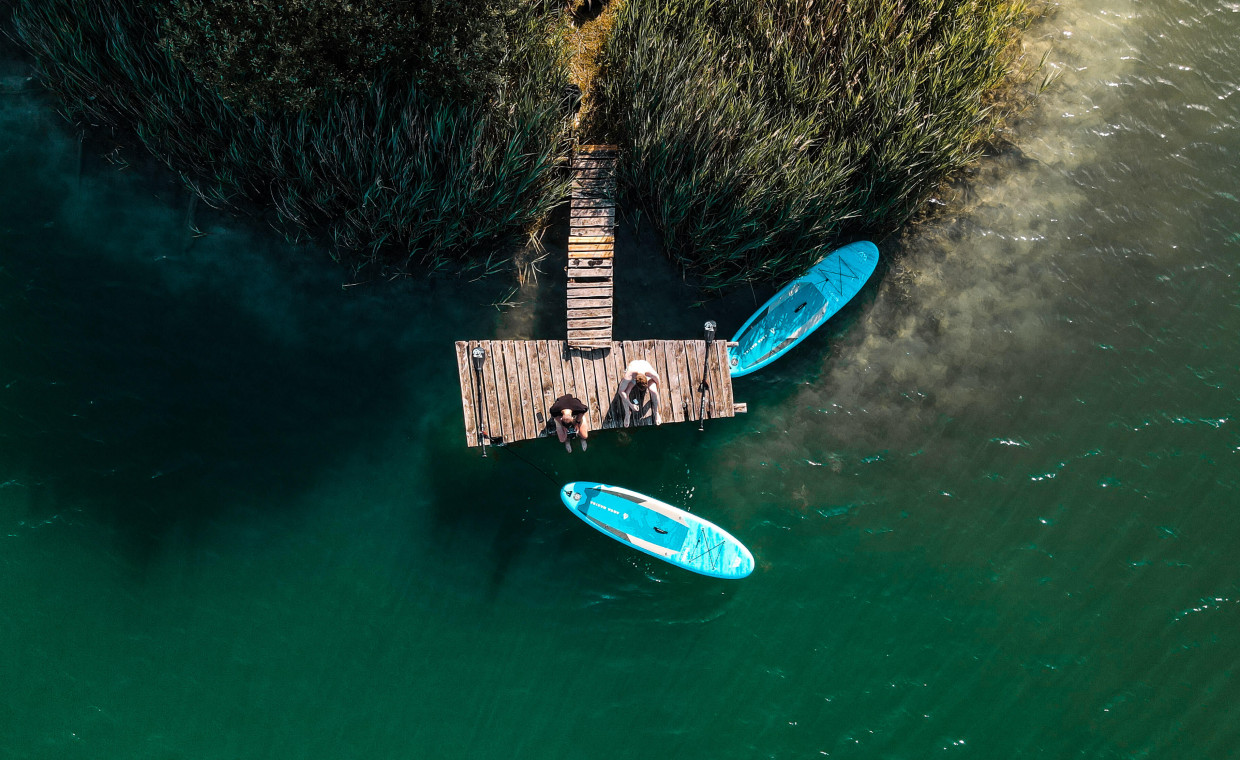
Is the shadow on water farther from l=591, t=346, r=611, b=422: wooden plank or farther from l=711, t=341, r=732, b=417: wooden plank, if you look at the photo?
l=711, t=341, r=732, b=417: wooden plank

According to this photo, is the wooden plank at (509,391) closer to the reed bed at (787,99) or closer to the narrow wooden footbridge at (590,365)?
the narrow wooden footbridge at (590,365)

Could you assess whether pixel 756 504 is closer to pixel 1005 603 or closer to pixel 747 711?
pixel 747 711

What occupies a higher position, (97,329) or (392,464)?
(97,329)

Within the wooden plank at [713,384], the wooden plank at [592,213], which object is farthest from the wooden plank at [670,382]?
the wooden plank at [592,213]

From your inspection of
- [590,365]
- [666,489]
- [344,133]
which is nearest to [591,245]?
[590,365]

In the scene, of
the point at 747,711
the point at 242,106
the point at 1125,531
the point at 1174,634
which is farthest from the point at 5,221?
the point at 1174,634

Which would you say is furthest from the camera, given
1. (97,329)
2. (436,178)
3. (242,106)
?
(97,329)
